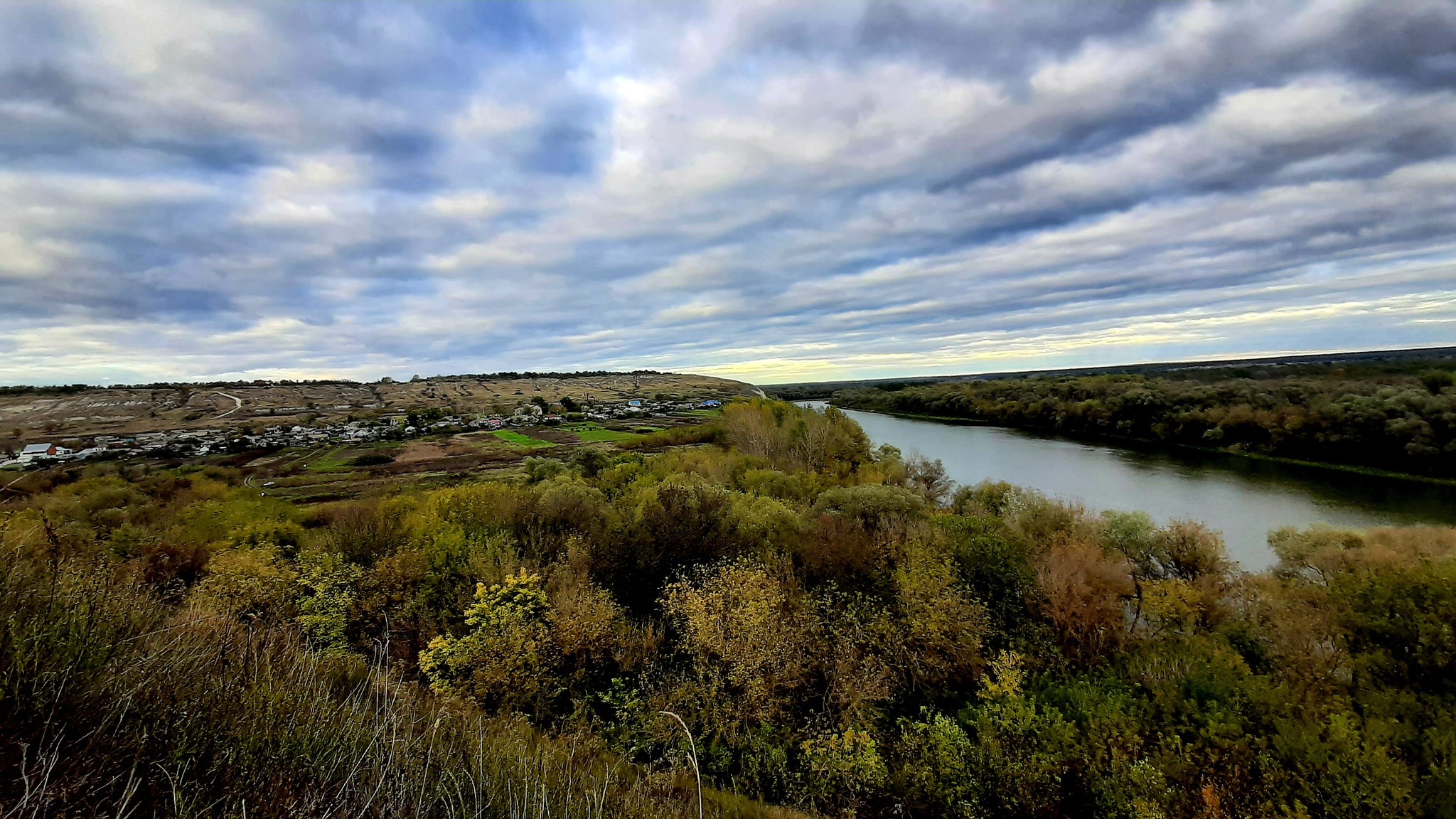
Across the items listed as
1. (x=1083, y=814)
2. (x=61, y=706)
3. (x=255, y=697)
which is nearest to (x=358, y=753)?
(x=255, y=697)

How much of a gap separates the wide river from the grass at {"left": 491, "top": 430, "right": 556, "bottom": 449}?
41.4 m

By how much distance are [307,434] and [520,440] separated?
2706cm

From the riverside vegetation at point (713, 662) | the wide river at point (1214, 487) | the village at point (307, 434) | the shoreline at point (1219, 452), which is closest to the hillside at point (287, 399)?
the village at point (307, 434)

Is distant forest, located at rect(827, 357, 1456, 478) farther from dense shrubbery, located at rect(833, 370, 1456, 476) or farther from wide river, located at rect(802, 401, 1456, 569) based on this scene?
wide river, located at rect(802, 401, 1456, 569)

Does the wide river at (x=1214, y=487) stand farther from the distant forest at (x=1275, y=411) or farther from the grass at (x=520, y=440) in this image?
the grass at (x=520, y=440)

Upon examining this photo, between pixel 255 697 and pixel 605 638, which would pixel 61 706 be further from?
pixel 605 638

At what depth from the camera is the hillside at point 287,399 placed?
58781mm

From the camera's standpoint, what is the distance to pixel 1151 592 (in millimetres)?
21547

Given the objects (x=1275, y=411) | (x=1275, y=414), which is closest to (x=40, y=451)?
(x=1275, y=414)

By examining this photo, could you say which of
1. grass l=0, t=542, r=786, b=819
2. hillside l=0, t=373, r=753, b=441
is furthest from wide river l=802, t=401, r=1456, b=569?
hillside l=0, t=373, r=753, b=441

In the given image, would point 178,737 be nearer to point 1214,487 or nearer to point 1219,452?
point 1214,487

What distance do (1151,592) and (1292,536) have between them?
30.6 ft

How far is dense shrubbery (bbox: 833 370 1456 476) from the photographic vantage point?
44.1 m

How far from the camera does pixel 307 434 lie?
6819 cm
